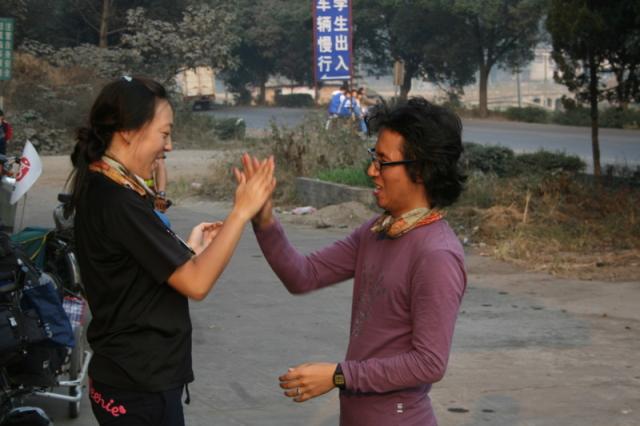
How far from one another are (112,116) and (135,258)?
1.42 feet

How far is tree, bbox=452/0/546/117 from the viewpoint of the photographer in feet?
162

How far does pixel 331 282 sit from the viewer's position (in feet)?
11.4

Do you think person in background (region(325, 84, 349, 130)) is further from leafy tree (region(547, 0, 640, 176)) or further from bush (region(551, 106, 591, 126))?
bush (region(551, 106, 591, 126))

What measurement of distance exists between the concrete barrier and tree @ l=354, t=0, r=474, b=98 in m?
39.1

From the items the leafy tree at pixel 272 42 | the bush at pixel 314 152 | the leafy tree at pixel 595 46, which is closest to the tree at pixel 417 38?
the leafy tree at pixel 272 42

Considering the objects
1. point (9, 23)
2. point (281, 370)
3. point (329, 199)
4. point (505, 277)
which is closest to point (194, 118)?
point (9, 23)

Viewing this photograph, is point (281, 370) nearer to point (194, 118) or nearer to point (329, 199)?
point (329, 199)

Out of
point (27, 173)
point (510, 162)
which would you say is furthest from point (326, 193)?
point (27, 173)

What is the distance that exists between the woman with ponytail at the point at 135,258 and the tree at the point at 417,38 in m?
50.9

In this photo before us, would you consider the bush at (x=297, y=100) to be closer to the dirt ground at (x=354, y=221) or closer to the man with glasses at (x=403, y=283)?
the dirt ground at (x=354, y=221)

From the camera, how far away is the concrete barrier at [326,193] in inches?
552

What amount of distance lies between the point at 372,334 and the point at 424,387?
208mm

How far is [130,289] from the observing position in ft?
10.3

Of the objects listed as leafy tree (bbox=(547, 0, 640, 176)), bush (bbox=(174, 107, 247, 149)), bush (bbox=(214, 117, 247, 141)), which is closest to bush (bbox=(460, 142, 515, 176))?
leafy tree (bbox=(547, 0, 640, 176))
